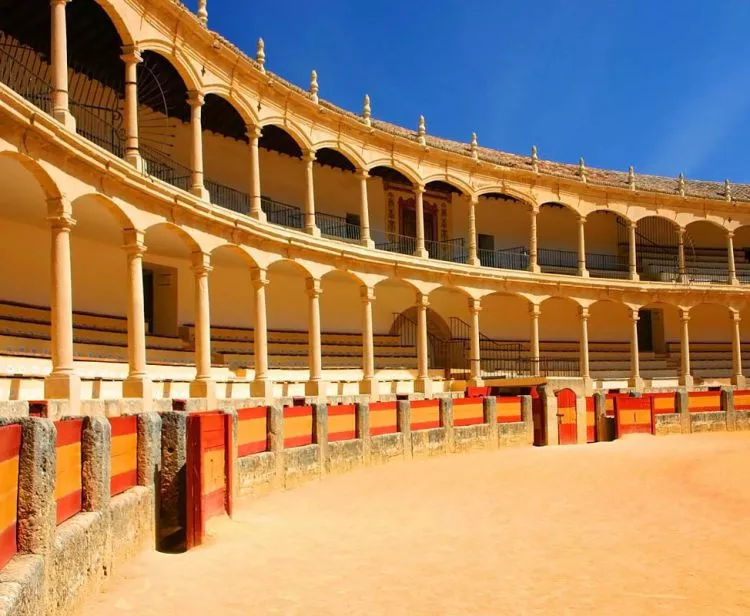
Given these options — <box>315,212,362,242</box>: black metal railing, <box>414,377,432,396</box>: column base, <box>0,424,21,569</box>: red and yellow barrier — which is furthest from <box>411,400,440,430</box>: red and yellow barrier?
<box>0,424,21,569</box>: red and yellow barrier

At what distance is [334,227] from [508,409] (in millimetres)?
9394

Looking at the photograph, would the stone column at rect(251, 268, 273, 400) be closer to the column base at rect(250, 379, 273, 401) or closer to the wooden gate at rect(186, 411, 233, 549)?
the column base at rect(250, 379, 273, 401)

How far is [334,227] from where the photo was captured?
85.4 feet

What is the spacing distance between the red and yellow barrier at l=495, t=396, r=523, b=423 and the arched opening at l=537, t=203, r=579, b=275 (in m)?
13.2

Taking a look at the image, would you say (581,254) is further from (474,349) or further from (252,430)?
(252,430)

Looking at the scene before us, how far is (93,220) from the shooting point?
53.8ft

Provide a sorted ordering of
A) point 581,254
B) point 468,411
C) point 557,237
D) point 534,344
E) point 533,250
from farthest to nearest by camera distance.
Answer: point 557,237
point 581,254
point 533,250
point 534,344
point 468,411

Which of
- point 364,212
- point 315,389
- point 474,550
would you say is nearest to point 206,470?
point 474,550

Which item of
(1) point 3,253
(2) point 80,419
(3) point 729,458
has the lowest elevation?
(3) point 729,458

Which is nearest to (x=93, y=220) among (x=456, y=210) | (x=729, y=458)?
(x=729, y=458)

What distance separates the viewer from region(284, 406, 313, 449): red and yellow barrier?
1270 cm

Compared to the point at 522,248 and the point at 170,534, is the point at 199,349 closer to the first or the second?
the point at 170,534

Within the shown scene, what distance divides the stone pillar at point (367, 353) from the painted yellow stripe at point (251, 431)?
32.9ft

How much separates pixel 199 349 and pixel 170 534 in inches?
387
